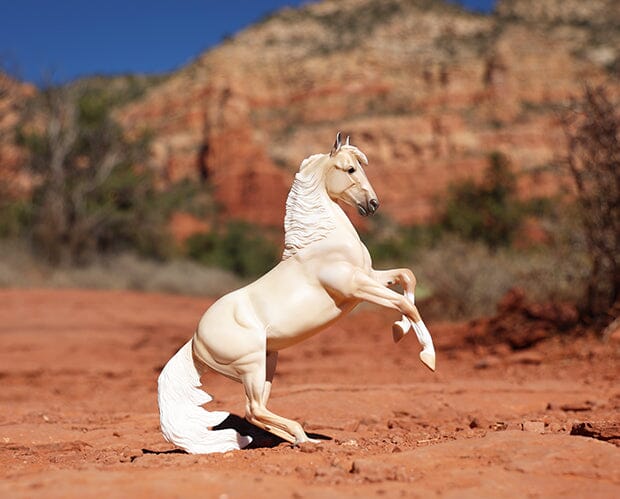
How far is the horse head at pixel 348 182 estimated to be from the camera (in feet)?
14.8

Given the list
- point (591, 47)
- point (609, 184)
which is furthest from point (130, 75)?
point (609, 184)

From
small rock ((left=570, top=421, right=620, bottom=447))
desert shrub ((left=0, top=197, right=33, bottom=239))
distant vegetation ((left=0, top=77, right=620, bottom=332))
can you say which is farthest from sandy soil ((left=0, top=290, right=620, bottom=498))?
desert shrub ((left=0, top=197, right=33, bottom=239))

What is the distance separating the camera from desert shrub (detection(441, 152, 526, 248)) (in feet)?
91.8

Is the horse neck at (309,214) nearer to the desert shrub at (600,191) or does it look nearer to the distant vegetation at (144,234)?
the desert shrub at (600,191)

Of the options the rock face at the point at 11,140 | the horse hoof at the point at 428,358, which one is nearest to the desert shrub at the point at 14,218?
the rock face at the point at 11,140

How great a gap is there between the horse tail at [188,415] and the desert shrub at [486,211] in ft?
77.1

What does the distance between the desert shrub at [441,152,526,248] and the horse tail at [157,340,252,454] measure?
77.1 ft

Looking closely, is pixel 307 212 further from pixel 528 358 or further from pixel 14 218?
pixel 14 218

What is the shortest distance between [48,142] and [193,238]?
28.4 ft

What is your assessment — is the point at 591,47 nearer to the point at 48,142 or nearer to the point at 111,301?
the point at 48,142

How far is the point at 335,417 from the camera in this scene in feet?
19.7

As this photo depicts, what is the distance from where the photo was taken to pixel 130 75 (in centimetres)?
8956

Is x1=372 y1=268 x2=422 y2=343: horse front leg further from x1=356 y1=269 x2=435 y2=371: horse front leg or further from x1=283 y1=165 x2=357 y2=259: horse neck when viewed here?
x1=283 y1=165 x2=357 y2=259: horse neck

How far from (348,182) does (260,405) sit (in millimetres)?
1520
